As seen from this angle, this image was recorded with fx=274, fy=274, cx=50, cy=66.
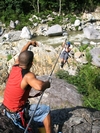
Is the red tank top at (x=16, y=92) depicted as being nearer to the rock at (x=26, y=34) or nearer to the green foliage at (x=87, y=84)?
the green foliage at (x=87, y=84)

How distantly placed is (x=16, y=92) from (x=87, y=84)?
611 centimetres

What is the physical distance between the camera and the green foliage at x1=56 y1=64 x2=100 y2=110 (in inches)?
358

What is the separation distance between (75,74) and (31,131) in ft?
23.0

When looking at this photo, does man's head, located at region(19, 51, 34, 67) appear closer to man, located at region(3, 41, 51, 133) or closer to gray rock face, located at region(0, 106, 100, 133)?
man, located at region(3, 41, 51, 133)

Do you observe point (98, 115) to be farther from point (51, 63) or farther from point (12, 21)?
point (12, 21)

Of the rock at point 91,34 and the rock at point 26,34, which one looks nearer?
the rock at point 91,34

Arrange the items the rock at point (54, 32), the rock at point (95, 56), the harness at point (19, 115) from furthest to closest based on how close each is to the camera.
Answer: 1. the rock at point (54, 32)
2. the rock at point (95, 56)
3. the harness at point (19, 115)

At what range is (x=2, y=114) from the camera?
4.64 meters

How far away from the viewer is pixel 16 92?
4289 millimetres

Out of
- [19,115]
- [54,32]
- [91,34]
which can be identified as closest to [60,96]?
[19,115]

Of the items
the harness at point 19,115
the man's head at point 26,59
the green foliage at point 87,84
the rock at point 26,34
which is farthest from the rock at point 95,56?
the rock at point 26,34

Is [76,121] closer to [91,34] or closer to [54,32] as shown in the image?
[91,34]

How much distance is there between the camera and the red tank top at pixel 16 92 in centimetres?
421

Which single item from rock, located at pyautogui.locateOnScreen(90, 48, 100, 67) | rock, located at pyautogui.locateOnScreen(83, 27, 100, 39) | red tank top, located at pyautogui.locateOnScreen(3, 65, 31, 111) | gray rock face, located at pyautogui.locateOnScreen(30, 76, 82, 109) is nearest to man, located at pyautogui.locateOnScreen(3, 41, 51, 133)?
red tank top, located at pyautogui.locateOnScreen(3, 65, 31, 111)
